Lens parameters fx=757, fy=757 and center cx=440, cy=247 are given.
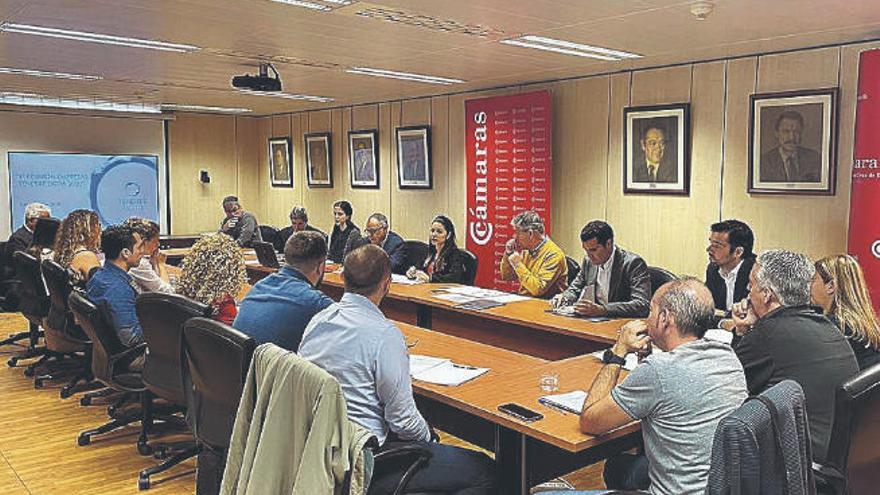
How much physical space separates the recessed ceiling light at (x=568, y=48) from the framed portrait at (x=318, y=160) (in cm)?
507

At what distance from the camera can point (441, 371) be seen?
313 cm

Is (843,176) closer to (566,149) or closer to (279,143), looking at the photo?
(566,149)

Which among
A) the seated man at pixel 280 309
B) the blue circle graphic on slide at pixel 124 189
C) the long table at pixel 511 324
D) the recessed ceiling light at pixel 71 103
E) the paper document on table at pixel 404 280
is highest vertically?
the recessed ceiling light at pixel 71 103

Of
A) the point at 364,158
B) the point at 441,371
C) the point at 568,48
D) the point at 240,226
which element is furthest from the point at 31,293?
the point at 364,158

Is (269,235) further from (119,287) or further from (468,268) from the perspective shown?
(119,287)

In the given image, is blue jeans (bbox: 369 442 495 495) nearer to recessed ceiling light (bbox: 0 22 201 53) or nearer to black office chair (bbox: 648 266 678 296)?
black office chair (bbox: 648 266 678 296)

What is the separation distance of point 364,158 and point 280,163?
2.10 meters

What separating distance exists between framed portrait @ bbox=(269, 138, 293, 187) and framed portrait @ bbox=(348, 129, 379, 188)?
1510mm

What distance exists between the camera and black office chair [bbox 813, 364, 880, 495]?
226cm

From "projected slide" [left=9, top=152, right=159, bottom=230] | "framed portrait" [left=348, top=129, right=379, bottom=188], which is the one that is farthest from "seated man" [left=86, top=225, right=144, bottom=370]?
"projected slide" [left=9, top=152, right=159, bottom=230]

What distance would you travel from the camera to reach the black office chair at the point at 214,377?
2631 millimetres

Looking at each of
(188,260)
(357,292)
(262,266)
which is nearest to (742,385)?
(357,292)

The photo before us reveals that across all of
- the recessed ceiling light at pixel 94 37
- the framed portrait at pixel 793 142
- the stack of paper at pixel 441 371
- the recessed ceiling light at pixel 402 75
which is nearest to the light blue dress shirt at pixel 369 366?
the stack of paper at pixel 441 371

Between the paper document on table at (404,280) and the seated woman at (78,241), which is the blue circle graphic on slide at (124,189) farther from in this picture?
the paper document on table at (404,280)
